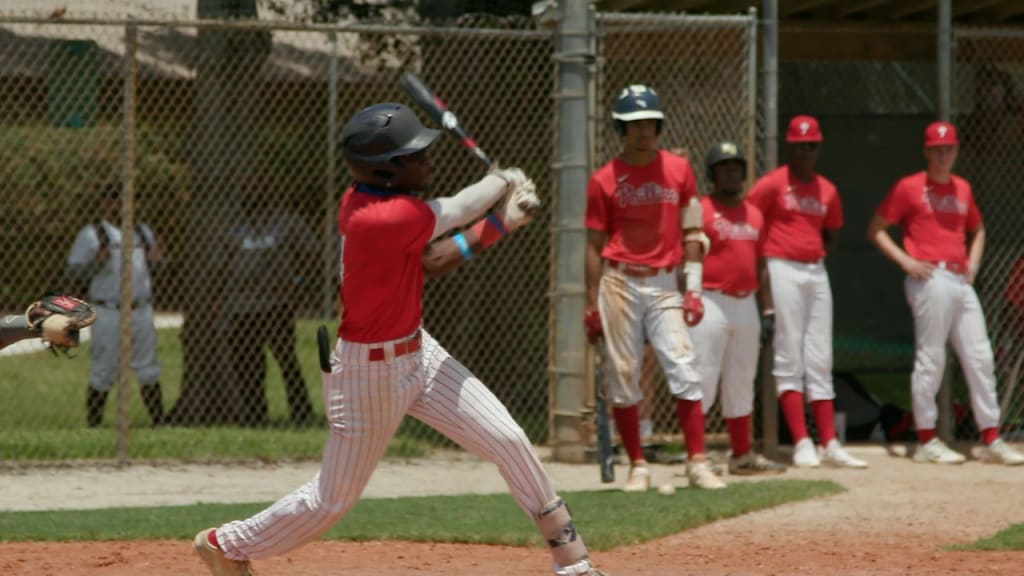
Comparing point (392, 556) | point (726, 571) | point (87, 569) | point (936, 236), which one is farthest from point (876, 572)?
point (936, 236)

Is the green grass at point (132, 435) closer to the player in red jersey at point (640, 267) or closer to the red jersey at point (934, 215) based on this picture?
the player in red jersey at point (640, 267)

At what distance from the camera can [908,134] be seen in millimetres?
12445

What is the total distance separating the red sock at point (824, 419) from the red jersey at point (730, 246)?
3.05 ft

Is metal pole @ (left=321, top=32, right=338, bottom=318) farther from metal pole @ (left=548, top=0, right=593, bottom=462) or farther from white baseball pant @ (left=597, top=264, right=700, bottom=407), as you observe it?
white baseball pant @ (left=597, top=264, right=700, bottom=407)

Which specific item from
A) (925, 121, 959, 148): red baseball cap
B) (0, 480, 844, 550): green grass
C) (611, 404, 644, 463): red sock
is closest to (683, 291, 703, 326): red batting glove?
(611, 404, 644, 463): red sock

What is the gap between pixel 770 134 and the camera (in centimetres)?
1044

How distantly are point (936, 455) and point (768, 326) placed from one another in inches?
53.0

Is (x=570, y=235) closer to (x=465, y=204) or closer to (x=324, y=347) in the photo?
(x=465, y=204)

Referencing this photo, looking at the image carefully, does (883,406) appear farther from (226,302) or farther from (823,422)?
(226,302)

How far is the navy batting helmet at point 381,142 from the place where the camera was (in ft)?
18.3

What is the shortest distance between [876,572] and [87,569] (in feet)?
10.3

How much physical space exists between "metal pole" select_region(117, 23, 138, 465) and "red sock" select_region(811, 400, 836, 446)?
13.7ft

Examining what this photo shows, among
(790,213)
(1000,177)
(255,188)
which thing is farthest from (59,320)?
(1000,177)

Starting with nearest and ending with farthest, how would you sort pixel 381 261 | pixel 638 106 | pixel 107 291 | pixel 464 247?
pixel 381 261
pixel 464 247
pixel 638 106
pixel 107 291
